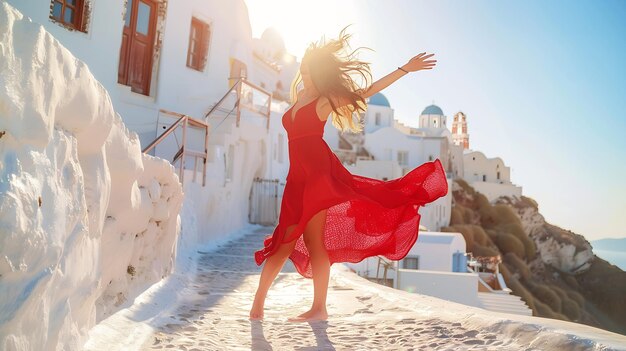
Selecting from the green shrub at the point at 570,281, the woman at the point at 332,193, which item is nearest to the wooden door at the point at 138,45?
the woman at the point at 332,193

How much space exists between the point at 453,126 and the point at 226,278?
70.0 metres

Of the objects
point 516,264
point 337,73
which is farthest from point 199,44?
point 516,264

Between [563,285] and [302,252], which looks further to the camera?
[563,285]

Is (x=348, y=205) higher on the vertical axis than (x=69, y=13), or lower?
lower

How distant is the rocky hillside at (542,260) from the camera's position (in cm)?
3922

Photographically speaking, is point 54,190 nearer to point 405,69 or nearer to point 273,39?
point 405,69

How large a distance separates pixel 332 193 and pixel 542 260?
48.2 m

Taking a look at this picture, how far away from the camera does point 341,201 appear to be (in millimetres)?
3123

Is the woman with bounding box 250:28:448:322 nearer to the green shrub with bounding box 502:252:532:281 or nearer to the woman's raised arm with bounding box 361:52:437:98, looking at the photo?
the woman's raised arm with bounding box 361:52:437:98

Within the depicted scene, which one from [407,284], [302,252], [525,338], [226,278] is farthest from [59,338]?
[407,284]

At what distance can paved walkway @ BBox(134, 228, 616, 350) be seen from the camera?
105 inches

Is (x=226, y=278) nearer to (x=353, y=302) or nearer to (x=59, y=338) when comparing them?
(x=353, y=302)

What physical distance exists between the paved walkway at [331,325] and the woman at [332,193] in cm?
24

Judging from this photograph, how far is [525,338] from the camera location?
2459 mm
